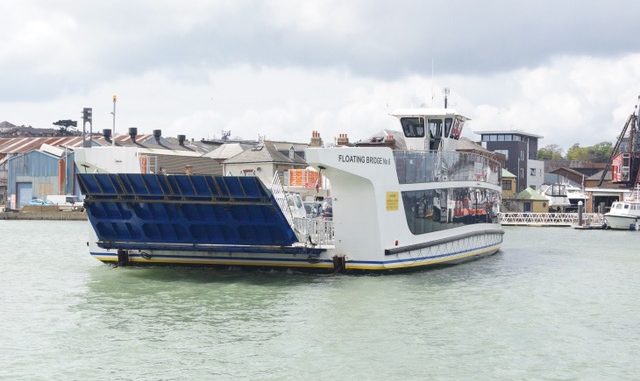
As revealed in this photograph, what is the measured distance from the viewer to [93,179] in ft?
78.7

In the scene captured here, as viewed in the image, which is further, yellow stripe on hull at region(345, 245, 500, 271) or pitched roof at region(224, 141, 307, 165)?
pitched roof at region(224, 141, 307, 165)

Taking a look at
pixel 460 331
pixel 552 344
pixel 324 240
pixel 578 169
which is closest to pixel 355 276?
pixel 324 240

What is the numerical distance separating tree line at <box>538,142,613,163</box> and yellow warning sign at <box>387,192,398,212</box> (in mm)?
156240

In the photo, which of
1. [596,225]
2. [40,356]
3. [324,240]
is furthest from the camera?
[596,225]

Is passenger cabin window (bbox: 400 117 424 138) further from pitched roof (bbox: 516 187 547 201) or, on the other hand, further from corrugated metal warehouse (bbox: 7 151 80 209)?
corrugated metal warehouse (bbox: 7 151 80 209)

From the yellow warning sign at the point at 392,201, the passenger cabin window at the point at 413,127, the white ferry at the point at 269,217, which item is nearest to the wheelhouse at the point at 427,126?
the passenger cabin window at the point at 413,127

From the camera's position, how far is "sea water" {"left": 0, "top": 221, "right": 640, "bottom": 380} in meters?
13.9

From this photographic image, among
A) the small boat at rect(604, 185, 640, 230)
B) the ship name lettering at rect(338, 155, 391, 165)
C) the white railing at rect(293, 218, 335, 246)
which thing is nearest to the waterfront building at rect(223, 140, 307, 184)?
the small boat at rect(604, 185, 640, 230)

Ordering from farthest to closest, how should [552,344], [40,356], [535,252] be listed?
1. [535,252]
2. [552,344]
3. [40,356]

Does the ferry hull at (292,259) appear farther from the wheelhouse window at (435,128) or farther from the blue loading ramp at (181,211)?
the wheelhouse window at (435,128)

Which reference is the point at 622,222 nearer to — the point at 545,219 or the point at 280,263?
the point at 545,219

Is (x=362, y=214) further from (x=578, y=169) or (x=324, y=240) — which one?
(x=578, y=169)

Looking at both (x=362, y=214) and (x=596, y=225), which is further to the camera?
(x=596, y=225)

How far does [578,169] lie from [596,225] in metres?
58.6
